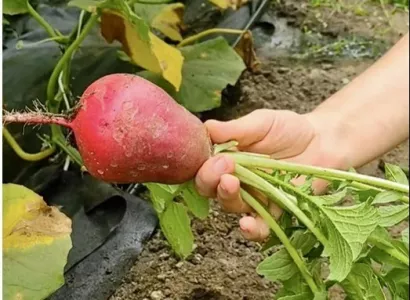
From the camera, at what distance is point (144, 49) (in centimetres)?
125

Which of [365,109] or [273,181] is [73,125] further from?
[365,109]

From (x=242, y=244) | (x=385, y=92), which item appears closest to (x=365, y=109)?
(x=385, y=92)

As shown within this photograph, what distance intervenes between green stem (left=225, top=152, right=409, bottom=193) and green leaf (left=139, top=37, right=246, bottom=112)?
17.1 inches

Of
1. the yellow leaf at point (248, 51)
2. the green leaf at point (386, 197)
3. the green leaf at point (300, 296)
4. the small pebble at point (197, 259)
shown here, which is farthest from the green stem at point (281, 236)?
the yellow leaf at point (248, 51)

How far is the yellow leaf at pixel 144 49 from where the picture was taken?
1224 millimetres

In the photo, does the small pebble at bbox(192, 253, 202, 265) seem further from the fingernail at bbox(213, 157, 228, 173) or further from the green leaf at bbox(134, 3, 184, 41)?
the green leaf at bbox(134, 3, 184, 41)

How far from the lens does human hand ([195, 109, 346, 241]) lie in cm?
93

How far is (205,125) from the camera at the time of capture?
3.20 ft

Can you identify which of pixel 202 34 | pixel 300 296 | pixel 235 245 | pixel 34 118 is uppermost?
pixel 34 118

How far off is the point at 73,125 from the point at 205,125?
0.16 meters

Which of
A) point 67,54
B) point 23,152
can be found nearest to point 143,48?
point 67,54

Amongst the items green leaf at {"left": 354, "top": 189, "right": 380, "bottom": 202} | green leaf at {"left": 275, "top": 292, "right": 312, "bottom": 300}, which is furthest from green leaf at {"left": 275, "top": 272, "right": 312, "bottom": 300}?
green leaf at {"left": 354, "top": 189, "right": 380, "bottom": 202}

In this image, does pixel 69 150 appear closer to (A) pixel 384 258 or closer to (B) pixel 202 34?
(B) pixel 202 34

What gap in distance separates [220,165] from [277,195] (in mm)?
66
